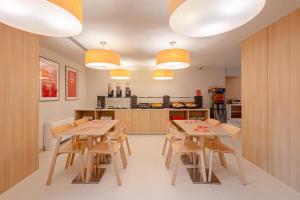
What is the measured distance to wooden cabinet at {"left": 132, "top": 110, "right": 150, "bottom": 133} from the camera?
5.64m

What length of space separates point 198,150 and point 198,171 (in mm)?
514

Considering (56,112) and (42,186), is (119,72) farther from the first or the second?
(42,186)

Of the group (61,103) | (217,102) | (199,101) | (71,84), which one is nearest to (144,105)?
(199,101)

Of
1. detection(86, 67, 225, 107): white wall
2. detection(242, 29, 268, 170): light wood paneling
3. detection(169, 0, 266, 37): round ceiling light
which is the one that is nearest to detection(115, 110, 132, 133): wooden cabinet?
detection(86, 67, 225, 107): white wall

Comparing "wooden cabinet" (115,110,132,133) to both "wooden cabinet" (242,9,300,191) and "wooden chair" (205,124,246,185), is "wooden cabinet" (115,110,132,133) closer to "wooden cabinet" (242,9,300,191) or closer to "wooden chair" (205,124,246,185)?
"wooden chair" (205,124,246,185)

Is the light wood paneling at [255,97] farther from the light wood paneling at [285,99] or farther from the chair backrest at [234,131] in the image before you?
the chair backrest at [234,131]

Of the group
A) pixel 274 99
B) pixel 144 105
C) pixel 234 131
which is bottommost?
pixel 234 131

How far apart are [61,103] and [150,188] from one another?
366 centimetres

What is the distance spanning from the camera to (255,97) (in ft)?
9.78

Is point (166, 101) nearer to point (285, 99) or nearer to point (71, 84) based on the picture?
point (71, 84)

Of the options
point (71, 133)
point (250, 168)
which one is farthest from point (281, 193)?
point (71, 133)

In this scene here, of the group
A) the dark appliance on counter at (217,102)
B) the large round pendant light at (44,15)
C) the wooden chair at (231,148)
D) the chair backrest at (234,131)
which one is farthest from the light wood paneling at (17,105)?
the dark appliance on counter at (217,102)

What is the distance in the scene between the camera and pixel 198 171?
8.86 ft

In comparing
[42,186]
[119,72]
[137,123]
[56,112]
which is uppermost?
[119,72]
